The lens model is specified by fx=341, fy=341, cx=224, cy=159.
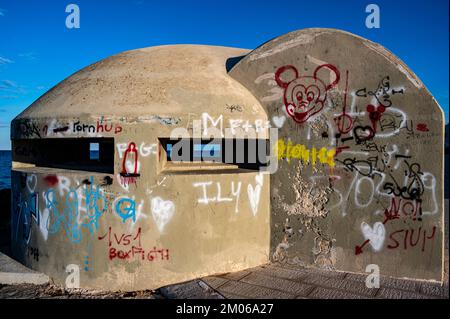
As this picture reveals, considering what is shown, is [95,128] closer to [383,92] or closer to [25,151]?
[25,151]

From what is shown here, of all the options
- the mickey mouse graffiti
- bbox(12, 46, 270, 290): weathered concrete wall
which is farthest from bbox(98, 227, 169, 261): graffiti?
the mickey mouse graffiti

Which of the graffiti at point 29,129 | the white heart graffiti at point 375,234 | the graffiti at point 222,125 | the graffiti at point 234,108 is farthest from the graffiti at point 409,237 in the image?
the graffiti at point 29,129

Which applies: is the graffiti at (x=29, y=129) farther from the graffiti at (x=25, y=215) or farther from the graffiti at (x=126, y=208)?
the graffiti at (x=126, y=208)

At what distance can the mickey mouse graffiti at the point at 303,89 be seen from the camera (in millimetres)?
5418

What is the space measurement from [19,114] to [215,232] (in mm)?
4184

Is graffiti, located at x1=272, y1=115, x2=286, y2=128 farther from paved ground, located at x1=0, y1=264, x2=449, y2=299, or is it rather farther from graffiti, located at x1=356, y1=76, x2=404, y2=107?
paved ground, located at x1=0, y1=264, x2=449, y2=299

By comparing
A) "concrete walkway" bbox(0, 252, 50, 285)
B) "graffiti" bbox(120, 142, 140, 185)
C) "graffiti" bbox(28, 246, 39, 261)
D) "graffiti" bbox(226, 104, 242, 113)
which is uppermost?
"graffiti" bbox(226, 104, 242, 113)

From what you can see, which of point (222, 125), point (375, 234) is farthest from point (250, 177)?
point (375, 234)

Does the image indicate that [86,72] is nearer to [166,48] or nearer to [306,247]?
[166,48]

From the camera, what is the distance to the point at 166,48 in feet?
22.5

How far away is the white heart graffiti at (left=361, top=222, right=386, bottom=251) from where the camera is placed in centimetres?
521

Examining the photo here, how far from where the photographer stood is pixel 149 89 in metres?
5.41

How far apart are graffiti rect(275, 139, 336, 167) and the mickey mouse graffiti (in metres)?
0.44

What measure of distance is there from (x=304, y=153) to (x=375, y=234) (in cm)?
164
